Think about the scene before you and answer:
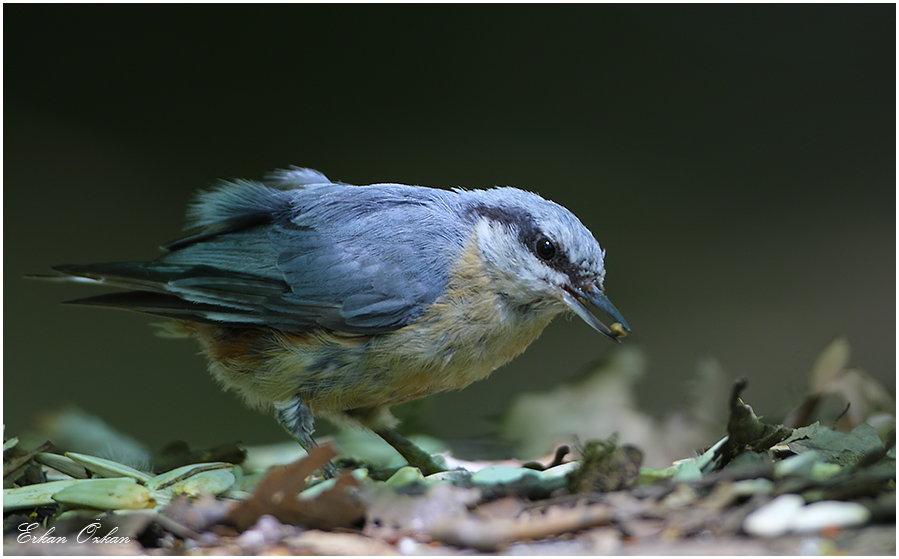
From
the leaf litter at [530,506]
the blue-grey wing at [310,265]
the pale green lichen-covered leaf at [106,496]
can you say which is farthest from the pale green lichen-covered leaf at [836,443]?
the pale green lichen-covered leaf at [106,496]

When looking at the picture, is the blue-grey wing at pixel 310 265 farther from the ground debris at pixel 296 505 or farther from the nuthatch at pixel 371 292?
the ground debris at pixel 296 505

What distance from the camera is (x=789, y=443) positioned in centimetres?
138

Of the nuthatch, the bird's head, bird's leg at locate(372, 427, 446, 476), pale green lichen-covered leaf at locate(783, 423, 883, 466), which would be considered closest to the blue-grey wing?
the nuthatch

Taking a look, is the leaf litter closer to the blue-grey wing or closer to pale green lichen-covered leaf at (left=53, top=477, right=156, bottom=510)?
pale green lichen-covered leaf at (left=53, top=477, right=156, bottom=510)

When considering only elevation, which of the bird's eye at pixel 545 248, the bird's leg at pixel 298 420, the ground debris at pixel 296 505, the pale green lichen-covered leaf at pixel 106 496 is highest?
the bird's eye at pixel 545 248

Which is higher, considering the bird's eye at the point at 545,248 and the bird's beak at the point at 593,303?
the bird's eye at the point at 545,248

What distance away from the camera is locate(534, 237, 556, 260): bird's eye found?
1.74 metres

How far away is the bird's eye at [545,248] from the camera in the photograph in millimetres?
1738

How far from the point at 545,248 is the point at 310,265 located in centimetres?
57

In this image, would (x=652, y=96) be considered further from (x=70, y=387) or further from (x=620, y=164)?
(x=70, y=387)

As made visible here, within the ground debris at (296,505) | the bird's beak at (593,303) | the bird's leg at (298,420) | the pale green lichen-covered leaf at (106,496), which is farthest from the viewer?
the bird's leg at (298,420)

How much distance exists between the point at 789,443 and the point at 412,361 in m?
0.79

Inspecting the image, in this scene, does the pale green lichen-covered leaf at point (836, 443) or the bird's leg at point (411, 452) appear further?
the bird's leg at point (411, 452)

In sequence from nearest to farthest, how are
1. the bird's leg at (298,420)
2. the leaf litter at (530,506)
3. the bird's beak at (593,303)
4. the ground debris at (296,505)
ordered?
the leaf litter at (530,506) < the ground debris at (296,505) < the bird's beak at (593,303) < the bird's leg at (298,420)
